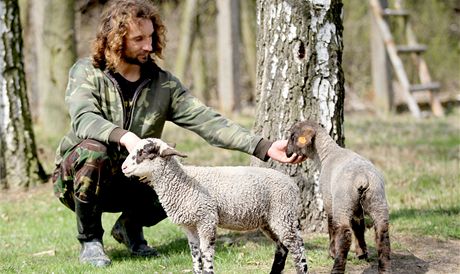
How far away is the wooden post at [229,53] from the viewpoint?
50.3 feet

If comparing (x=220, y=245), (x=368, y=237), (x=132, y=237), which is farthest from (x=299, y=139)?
(x=132, y=237)

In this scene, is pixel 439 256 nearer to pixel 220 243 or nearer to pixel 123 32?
pixel 220 243

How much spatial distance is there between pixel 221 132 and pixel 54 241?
7.21 feet

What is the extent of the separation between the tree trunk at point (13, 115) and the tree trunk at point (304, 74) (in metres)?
3.67

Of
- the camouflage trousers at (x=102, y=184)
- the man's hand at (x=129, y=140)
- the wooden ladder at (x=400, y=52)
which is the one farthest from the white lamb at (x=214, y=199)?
the wooden ladder at (x=400, y=52)

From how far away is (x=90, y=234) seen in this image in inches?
224

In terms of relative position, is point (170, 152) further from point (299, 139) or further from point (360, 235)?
point (360, 235)

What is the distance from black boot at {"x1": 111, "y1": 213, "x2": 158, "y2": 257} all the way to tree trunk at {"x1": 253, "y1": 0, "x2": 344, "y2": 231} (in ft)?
3.63

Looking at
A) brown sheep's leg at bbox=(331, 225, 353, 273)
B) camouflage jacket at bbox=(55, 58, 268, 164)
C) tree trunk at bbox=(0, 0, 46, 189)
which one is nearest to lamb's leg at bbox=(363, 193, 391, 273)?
brown sheep's leg at bbox=(331, 225, 353, 273)

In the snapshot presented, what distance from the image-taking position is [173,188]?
15.4 ft

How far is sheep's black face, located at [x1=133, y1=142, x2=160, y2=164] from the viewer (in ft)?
15.0

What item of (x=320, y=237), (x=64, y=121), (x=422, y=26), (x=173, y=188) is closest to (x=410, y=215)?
(x=320, y=237)

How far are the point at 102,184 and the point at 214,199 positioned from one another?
1106 mm

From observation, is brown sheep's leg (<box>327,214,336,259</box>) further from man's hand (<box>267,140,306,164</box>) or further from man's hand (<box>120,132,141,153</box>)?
man's hand (<box>120,132,141,153</box>)
